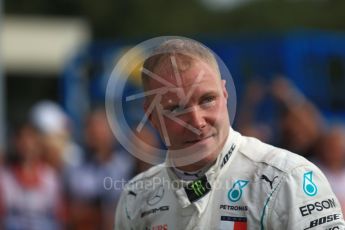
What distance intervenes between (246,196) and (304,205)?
253 millimetres

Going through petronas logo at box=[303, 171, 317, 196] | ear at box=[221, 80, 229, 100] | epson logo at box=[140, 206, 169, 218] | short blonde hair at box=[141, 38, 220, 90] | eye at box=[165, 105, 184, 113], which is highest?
short blonde hair at box=[141, 38, 220, 90]

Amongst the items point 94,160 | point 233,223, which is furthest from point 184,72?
point 94,160

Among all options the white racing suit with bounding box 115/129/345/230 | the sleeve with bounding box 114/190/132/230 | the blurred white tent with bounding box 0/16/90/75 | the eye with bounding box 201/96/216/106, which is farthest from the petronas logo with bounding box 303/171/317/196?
the blurred white tent with bounding box 0/16/90/75

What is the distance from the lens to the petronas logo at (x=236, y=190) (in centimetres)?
390

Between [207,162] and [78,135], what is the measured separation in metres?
11.6

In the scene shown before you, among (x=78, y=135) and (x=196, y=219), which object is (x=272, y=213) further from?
(x=78, y=135)

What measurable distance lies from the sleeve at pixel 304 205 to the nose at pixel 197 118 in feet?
1.29

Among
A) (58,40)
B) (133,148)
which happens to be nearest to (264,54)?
(133,148)

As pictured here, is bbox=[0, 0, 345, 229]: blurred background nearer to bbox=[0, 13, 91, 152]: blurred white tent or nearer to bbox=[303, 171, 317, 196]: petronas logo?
bbox=[303, 171, 317, 196]: petronas logo

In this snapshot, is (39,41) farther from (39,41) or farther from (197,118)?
(197,118)

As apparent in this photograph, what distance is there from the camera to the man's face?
12.7 ft

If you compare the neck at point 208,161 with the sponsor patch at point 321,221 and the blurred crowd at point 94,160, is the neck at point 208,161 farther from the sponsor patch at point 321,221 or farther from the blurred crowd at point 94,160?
the blurred crowd at point 94,160

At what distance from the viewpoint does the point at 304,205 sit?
3744mm

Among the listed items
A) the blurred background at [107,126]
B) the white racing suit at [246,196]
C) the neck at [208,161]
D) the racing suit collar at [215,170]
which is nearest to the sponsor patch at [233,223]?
Answer: the white racing suit at [246,196]
